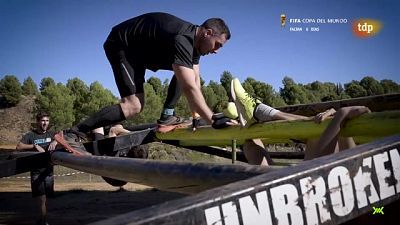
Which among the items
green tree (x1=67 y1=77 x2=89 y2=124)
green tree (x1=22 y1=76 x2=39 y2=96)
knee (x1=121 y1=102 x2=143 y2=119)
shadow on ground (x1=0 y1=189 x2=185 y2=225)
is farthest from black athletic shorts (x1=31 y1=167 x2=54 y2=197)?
green tree (x1=22 y1=76 x2=39 y2=96)

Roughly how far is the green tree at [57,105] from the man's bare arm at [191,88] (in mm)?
49576

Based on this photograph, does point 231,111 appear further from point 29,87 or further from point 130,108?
point 29,87

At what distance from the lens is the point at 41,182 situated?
19.3 feet

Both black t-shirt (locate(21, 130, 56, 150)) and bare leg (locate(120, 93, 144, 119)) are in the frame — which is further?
black t-shirt (locate(21, 130, 56, 150))

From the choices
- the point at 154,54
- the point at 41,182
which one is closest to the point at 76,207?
the point at 41,182

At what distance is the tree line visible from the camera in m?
48.5

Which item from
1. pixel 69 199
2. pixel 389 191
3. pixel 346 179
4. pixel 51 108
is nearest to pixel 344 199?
pixel 346 179

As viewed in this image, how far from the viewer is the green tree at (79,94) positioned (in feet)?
175

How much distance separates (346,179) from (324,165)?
7 cm

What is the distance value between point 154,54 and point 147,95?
4809 centimetres

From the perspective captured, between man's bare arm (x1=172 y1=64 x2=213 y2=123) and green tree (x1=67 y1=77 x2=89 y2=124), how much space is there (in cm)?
5207

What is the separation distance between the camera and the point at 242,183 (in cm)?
74

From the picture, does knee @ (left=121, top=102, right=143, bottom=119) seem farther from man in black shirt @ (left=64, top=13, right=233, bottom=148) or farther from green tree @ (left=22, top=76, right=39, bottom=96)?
green tree @ (left=22, top=76, right=39, bottom=96)

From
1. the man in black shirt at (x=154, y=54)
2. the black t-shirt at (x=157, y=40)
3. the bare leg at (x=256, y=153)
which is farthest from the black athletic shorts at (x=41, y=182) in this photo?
the bare leg at (x=256, y=153)
